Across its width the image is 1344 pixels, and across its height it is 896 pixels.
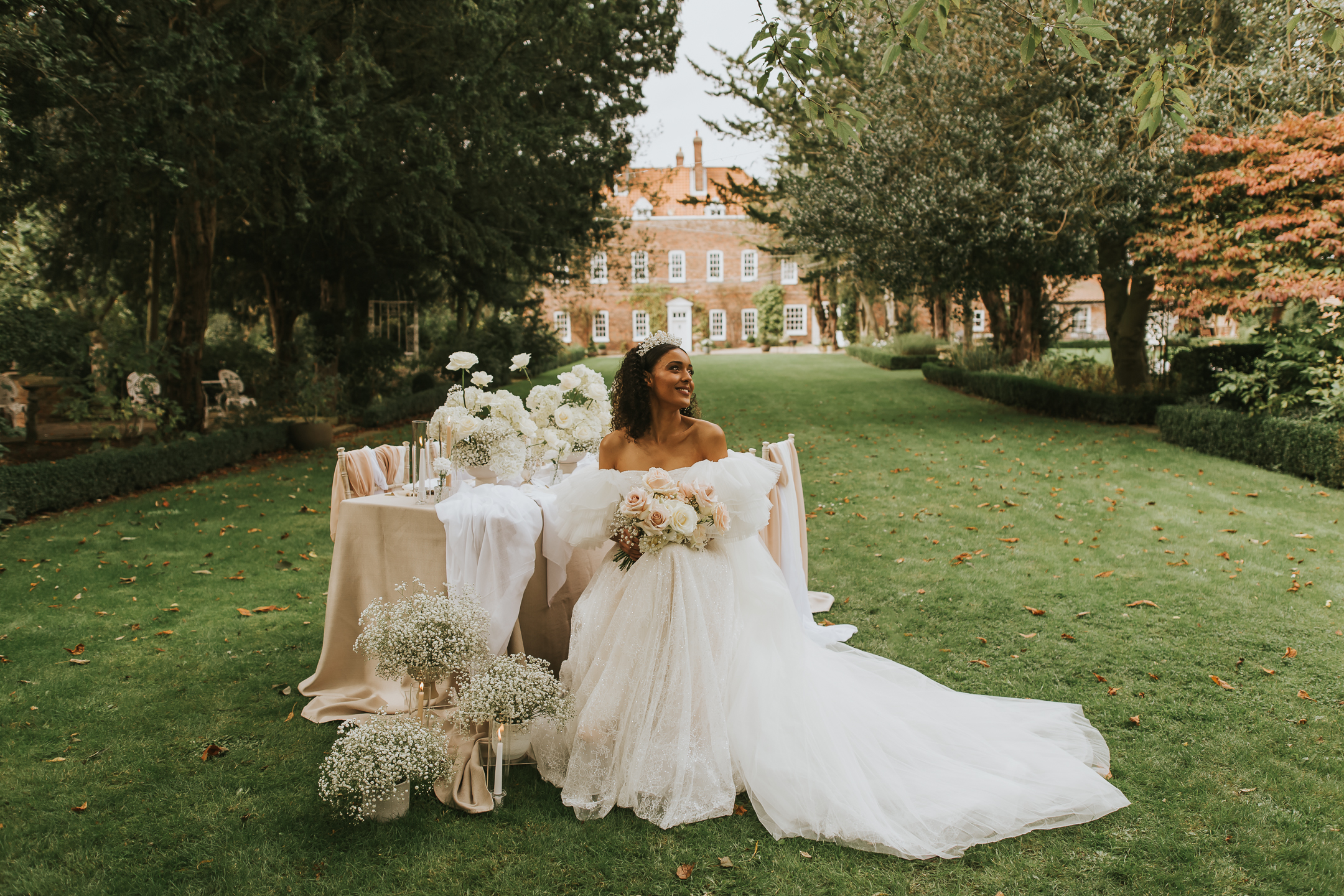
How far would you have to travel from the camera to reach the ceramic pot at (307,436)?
12898 millimetres

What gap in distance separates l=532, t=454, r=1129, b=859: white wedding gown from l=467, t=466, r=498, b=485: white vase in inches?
25.7

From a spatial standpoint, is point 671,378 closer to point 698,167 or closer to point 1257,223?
point 1257,223

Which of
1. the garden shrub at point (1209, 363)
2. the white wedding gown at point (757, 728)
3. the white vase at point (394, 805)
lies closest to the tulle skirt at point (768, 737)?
the white wedding gown at point (757, 728)

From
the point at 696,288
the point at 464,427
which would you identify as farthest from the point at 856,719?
the point at 696,288

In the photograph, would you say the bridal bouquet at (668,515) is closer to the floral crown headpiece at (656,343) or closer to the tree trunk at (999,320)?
the floral crown headpiece at (656,343)

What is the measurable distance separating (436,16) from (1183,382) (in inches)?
472

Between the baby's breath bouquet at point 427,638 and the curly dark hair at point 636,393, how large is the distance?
41.9 inches

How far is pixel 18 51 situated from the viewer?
702cm

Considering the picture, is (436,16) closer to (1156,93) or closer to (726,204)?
(1156,93)

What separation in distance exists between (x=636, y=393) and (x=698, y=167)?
4592 cm

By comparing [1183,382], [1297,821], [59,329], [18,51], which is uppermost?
[18,51]

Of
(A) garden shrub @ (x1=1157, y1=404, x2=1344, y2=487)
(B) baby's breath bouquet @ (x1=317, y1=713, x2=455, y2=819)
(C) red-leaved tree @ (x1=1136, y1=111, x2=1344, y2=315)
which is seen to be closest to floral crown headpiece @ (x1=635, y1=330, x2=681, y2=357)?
(B) baby's breath bouquet @ (x1=317, y1=713, x2=455, y2=819)

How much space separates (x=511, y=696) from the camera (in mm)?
Answer: 3213

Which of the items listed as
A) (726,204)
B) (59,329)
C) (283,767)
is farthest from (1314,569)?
(726,204)
